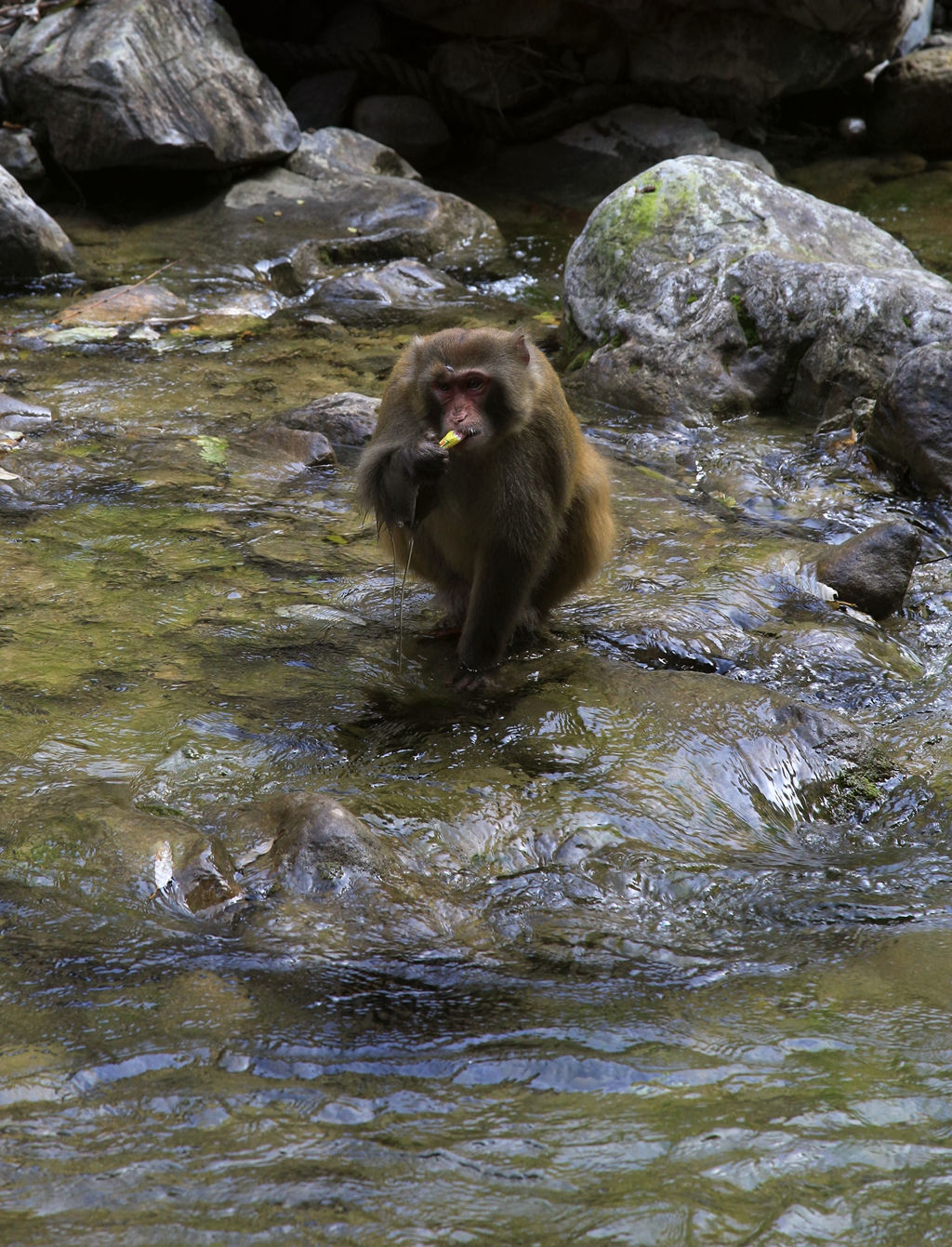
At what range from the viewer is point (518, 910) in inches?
136

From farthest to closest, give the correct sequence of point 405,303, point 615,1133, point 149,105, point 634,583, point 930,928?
1. point 149,105
2. point 405,303
3. point 634,583
4. point 930,928
5. point 615,1133

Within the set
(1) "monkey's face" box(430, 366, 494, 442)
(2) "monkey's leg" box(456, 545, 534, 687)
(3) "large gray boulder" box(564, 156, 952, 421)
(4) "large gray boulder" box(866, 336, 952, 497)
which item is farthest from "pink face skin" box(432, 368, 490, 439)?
(3) "large gray boulder" box(564, 156, 952, 421)

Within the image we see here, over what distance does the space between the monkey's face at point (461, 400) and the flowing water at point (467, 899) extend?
1.05 m

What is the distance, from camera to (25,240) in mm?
9539

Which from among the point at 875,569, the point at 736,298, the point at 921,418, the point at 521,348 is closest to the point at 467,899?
the point at 521,348

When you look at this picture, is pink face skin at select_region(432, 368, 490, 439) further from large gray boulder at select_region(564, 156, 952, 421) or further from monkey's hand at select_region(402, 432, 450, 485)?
large gray boulder at select_region(564, 156, 952, 421)

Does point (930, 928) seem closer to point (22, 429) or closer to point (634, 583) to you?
point (634, 583)

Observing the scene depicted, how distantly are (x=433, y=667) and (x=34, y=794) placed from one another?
1705 millimetres

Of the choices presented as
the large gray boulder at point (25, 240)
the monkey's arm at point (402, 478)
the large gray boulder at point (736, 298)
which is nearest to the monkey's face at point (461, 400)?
the monkey's arm at point (402, 478)

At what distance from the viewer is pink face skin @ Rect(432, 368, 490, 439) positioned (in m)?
4.20

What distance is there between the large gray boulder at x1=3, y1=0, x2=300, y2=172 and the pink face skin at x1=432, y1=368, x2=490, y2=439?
25.0ft

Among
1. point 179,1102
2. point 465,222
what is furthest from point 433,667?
point 465,222

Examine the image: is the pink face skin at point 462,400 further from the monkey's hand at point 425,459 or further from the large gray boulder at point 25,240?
the large gray boulder at point 25,240

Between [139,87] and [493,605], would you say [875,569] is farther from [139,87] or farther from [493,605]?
[139,87]
